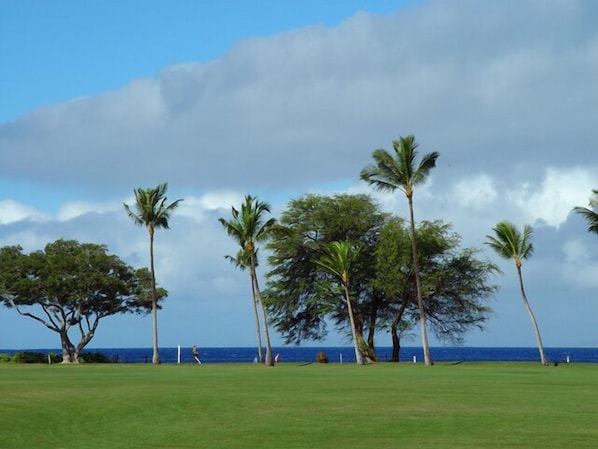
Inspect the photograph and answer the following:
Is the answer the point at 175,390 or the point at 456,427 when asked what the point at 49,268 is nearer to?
the point at 175,390

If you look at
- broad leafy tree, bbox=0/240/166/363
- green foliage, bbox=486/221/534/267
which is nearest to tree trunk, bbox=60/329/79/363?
broad leafy tree, bbox=0/240/166/363

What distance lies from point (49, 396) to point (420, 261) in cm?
4849

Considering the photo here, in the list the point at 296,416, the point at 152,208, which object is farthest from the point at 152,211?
the point at 296,416

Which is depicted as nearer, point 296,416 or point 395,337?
point 296,416

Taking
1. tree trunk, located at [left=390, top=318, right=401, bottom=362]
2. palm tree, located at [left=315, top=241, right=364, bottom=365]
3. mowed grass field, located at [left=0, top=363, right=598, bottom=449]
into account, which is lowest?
mowed grass field, located at [left=0, top=363, right=598, bottom=449]

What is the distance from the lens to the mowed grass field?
19797 millimetres

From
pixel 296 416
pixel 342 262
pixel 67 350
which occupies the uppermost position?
pixel 342 262

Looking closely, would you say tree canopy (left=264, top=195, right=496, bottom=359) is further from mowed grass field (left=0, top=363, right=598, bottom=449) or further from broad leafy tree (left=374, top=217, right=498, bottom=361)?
mowed grass field (left=0, top=363, right=598, bottom=449)

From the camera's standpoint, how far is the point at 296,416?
23312mm

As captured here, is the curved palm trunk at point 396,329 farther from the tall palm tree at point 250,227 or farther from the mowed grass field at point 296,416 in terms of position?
the mowed grass field at point 296,416

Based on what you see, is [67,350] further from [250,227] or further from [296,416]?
[296,416]

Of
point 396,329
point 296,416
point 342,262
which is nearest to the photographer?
point 296,416

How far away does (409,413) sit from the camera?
23.6 meters

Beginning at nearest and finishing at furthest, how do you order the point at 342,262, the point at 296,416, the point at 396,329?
the point at 296,416, the point at 342,262, the point at 396,329
